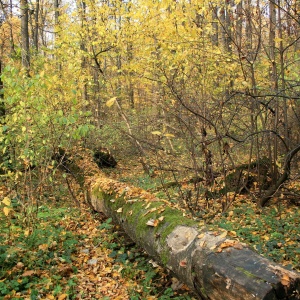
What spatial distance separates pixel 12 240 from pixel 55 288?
4.02 feet

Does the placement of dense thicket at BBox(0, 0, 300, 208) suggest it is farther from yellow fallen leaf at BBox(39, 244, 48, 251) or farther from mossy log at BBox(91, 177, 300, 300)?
mossy log at BBox(91, 177, 300, 300)

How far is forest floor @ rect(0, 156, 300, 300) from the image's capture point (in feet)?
11.8

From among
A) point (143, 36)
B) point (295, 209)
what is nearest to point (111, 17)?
point (143, 36)

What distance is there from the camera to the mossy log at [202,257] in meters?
2.48

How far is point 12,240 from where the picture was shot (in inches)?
168

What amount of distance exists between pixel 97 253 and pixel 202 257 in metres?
2.22

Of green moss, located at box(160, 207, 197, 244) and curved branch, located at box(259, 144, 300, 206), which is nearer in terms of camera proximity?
green moss, located at box(160, 207, 197, 244)

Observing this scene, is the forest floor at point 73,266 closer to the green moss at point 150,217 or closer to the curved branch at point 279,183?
the green moss at point 150,217

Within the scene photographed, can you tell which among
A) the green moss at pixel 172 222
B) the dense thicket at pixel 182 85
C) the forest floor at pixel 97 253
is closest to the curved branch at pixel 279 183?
the dense thicket at pixel 182 85

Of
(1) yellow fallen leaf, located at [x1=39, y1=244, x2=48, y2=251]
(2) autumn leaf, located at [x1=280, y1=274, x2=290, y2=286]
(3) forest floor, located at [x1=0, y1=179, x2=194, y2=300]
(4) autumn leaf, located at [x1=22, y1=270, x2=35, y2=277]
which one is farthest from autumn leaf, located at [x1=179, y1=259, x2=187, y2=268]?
(1) yellow fallen leaf, located at [x1=39, y1=244, x2=48, y2=251]

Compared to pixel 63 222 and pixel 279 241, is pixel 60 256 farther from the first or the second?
pixel 279 241

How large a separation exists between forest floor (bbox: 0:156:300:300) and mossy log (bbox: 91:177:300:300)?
1.14 feet

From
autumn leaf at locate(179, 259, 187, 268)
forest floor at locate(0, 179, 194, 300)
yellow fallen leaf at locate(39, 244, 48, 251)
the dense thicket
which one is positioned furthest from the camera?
the dense thicket

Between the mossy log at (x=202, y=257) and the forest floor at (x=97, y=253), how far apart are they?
0.35 meters
